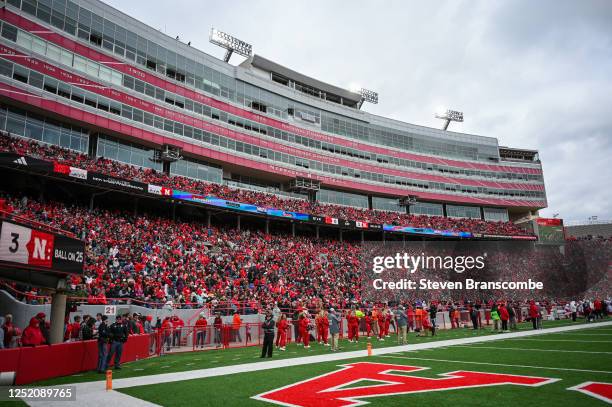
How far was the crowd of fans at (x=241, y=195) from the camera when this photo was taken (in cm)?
2928

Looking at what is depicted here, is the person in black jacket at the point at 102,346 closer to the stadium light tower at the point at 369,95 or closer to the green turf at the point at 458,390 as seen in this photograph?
the green turf at the point at 458,390

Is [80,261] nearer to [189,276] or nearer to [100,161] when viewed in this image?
[189,276]

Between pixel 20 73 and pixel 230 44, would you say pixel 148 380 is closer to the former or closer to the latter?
pixel 20 73

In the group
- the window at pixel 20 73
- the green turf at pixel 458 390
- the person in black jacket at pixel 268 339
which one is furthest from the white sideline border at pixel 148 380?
the window at pixel 20 73

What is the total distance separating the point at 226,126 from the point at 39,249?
35853 millimetres

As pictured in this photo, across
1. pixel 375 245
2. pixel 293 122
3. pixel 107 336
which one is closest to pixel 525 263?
pixel 375 245

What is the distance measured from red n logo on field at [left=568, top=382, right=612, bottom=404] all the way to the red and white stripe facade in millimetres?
36005

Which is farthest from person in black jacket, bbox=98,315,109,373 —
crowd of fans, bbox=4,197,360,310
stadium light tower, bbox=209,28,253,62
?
stadium light tower, bbox=209,28,253,62

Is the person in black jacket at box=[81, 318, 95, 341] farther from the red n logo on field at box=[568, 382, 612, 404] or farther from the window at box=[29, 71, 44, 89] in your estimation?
the window at box=[29, 71, 44, 89]

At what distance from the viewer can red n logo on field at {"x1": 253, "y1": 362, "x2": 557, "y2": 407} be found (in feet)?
25.5

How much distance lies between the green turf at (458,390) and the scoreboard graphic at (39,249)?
4.20 m

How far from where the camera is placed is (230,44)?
172ft

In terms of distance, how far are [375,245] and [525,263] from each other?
21.9 meters

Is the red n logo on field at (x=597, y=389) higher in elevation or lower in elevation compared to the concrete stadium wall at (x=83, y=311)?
lower
